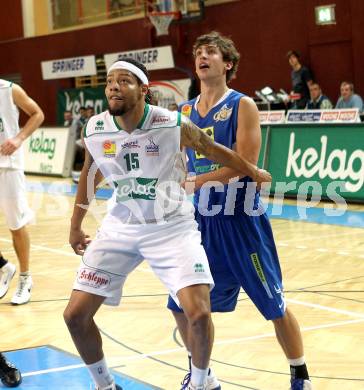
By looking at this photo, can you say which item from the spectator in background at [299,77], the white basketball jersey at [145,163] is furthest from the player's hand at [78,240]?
the spectator in background at [299,77]

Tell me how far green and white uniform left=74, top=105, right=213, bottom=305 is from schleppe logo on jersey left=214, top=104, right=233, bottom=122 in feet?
1.43

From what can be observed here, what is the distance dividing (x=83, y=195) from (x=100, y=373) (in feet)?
3.37


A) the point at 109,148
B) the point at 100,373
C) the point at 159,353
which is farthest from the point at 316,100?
the point at 100,373

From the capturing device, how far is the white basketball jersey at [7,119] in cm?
775

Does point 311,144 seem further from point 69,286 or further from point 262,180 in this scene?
point 262,180

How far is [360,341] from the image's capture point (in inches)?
242

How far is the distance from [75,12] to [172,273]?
78.3ft

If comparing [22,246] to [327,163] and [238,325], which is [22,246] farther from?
[327,163]

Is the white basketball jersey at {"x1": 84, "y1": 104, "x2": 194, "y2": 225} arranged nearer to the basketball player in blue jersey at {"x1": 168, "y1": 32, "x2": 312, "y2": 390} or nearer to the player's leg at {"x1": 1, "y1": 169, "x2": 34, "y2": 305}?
the basketball player in blue jersey at {"x1": 168, "y1": 32, "x2": 312, "y2": 390}

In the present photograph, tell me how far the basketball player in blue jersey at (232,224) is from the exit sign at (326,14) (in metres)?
14.4

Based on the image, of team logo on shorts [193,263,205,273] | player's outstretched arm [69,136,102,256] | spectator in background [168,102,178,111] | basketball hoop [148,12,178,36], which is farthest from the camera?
basketball hoop [148,12,178,36]

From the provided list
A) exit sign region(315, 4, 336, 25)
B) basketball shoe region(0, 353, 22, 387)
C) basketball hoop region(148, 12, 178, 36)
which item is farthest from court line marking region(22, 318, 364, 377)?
basketball hoop region(148, 12, 178, 36)

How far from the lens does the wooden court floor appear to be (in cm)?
552

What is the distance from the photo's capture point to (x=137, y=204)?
4.62 m
